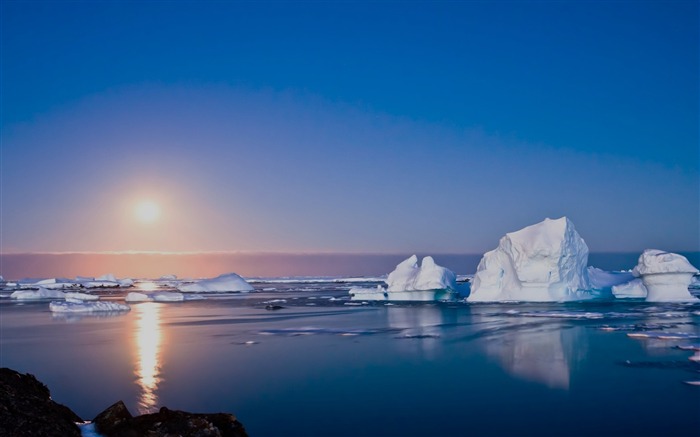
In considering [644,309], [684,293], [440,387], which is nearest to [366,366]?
[440,387]

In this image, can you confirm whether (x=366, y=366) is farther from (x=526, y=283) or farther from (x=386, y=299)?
(x=386, y=299)

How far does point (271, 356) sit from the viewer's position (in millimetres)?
11492

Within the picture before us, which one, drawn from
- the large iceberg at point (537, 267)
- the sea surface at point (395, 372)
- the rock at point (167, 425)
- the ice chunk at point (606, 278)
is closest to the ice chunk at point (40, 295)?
the sea surface at point (395, 372)

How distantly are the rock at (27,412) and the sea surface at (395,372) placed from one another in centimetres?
216

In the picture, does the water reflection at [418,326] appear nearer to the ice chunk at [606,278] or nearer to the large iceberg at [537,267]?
the large iceberg at [537,267]

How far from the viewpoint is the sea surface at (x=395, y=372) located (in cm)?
662

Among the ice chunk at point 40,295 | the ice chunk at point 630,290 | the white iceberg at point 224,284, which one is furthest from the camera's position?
the white iceberg at point 224,284

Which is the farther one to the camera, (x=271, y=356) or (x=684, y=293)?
(x=684, y=293)

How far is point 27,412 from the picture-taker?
171 inches

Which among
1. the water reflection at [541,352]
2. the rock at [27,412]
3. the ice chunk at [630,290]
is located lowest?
the water reflection at [541,352]

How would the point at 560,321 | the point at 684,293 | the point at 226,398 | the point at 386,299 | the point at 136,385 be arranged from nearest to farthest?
the point at 226,398, the point at 136,385, the point at 560,321, the point at 684,293, the point at 386,299

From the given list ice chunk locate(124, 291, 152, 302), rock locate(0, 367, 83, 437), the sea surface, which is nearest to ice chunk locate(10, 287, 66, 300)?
ice chunk locate(124, 291, 152, 302)

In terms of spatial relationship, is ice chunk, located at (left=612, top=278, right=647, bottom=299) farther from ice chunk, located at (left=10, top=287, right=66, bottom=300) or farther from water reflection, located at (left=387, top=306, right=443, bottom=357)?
ice chunk, located at (left=10, top=287, right=66, bottom=300)

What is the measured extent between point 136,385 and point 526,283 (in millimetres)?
19729
